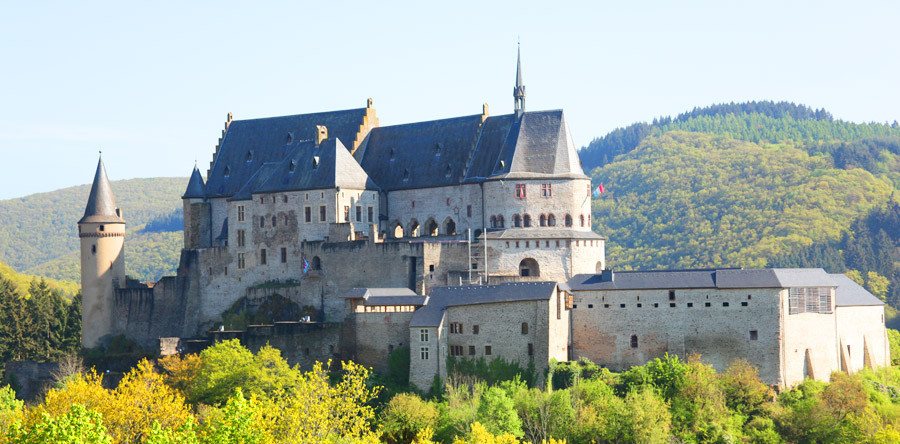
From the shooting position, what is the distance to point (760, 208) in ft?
516

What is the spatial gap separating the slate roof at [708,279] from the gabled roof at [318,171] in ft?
56.6

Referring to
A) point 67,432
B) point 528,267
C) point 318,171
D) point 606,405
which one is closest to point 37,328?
point 318,171

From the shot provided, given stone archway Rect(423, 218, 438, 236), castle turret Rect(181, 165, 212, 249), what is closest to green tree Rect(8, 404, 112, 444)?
stone archway Rect(423, 218, 438, 236)

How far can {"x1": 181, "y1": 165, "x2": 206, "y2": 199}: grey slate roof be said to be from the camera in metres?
86.2

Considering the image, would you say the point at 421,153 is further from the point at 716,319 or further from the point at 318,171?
the point at 716,319

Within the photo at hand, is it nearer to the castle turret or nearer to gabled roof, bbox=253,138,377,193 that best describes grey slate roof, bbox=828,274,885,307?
gabled roof, bbox=253,138,377,193

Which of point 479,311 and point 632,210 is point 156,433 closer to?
point 479,311

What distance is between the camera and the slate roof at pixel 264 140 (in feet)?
279

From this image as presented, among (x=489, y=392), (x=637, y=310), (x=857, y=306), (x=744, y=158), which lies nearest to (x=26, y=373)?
(x=489, y=392)

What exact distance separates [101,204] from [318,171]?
15894 mm

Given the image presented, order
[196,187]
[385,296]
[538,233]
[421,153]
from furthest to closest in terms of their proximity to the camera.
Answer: [196,187] < [421,153] < [538,233] < [385,296]

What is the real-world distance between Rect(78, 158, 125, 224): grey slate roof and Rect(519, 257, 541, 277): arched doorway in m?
27.0

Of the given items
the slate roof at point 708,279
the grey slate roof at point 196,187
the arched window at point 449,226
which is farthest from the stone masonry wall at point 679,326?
the grey slate roof at point 196,187

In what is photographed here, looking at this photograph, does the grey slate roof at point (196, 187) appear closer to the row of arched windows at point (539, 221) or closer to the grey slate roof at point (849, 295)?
the row of arched windows at point (539, 221)
